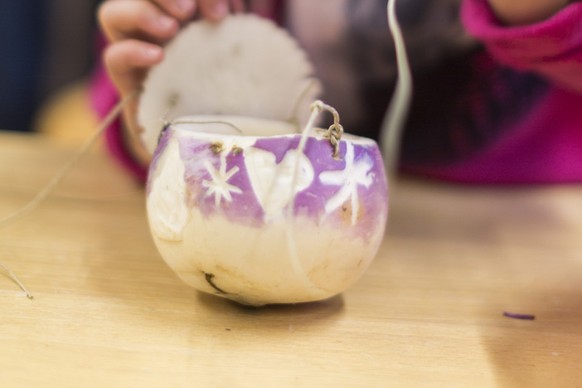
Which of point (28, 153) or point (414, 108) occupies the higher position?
Result: point (414, 108)

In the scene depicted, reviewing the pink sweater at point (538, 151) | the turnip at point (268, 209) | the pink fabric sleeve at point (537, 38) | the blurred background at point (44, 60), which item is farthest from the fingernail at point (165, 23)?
the blurred background at point (44, 60)

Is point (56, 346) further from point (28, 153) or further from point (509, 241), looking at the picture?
point (28, 153)

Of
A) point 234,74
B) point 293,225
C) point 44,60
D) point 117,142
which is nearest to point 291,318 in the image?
point 293,225

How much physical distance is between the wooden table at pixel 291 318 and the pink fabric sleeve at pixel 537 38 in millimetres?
147

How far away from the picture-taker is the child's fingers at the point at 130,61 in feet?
1.49

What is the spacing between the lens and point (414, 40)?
74 centimetres

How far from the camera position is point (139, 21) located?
47 centimetres

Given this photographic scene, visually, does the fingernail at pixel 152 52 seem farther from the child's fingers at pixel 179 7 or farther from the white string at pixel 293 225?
the white string at pixel 293 225

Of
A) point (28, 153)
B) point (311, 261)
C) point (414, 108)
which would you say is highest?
point (311, 261)

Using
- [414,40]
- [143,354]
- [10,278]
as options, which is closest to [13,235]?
[10,278]

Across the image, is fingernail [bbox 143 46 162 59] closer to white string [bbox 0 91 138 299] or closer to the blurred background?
white string [bbox 0 91 138 299]

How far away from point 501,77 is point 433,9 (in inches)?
5.2

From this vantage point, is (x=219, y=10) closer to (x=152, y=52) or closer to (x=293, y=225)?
(x=152, y=52)

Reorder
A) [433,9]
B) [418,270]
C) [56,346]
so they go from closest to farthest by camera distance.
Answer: [56,346] → [418,270] → [433,9]
